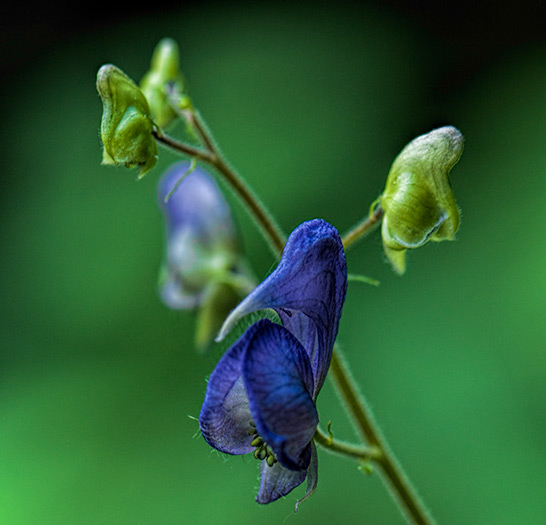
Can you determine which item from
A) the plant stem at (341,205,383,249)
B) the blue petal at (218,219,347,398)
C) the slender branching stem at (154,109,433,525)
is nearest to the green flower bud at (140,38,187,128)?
the slender branching stem at (154,109,433,525)

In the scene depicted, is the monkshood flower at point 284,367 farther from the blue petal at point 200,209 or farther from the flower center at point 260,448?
the blue petal at point 200,209

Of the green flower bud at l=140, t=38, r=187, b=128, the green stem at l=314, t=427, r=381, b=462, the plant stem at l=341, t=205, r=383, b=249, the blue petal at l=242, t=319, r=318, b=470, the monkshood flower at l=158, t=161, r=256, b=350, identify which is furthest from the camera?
the monkshood flower at l=158, t=161, r=256, b=350

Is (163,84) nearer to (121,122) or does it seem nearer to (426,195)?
(121,122)

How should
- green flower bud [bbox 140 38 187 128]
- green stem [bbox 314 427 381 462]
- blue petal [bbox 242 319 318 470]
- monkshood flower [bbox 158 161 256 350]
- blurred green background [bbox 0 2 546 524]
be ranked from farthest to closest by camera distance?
blurred green background [bbox 0 2 546 524] → monkshood flower [bbox 158 161 256 350] → green flower bud [bbox 140 38 187 128] → green stem [bbox 314 427 381 462] → blue petal [bbox 242 319 318 470]

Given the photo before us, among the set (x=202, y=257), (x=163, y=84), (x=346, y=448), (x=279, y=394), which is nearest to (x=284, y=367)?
(x=279, y=394)

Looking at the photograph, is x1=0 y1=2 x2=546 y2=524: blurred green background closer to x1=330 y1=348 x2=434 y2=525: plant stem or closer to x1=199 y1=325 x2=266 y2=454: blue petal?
x1=330 y1=348 x2=434 y2=525: plant stem

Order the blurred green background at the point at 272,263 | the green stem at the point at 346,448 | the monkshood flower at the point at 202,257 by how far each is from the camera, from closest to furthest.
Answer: the green stem at the point at 346,448
the monkshood flower at the point at 202,257
the blurred green background at the point at 272,263

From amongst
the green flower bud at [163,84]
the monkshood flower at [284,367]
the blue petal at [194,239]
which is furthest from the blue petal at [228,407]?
the blue petal at [194,239]

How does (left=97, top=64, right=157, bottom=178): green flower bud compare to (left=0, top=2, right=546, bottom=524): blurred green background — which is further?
(left=0, top=2, right=546, bottom=524): blurred green background
